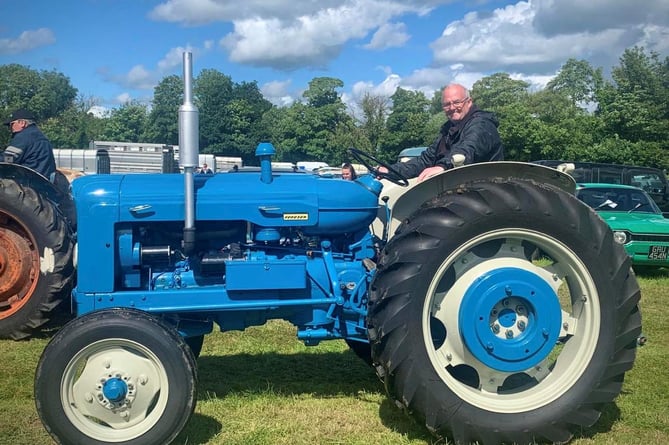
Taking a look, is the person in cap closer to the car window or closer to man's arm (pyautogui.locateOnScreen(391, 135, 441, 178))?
man's arm (pyautogui.locateOnScreen(391, 135, 441, 178))

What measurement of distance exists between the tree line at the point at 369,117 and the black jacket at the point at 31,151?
843cm

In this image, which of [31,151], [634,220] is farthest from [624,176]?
[31,151]

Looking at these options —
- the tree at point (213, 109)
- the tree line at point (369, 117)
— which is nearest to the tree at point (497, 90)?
the tree line at point (369, 117)

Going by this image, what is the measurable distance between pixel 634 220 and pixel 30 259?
9.08 m

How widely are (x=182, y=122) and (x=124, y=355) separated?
1281 mm

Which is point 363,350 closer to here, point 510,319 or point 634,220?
point 510,319

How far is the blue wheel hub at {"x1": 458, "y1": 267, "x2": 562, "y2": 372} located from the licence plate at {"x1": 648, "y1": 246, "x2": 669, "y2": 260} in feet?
24.5

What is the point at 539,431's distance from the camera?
136 inches

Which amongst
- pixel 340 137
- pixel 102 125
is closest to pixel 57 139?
pixel 102 125

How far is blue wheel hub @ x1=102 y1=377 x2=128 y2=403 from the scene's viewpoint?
10.6 feet

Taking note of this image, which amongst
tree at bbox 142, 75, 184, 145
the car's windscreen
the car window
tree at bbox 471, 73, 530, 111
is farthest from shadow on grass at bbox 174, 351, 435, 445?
tree at bbox 471, 73, 530, 111

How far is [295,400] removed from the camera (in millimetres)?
4285

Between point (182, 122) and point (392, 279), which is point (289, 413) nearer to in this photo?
point (392, 279)

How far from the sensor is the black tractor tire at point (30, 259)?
19.5ft
